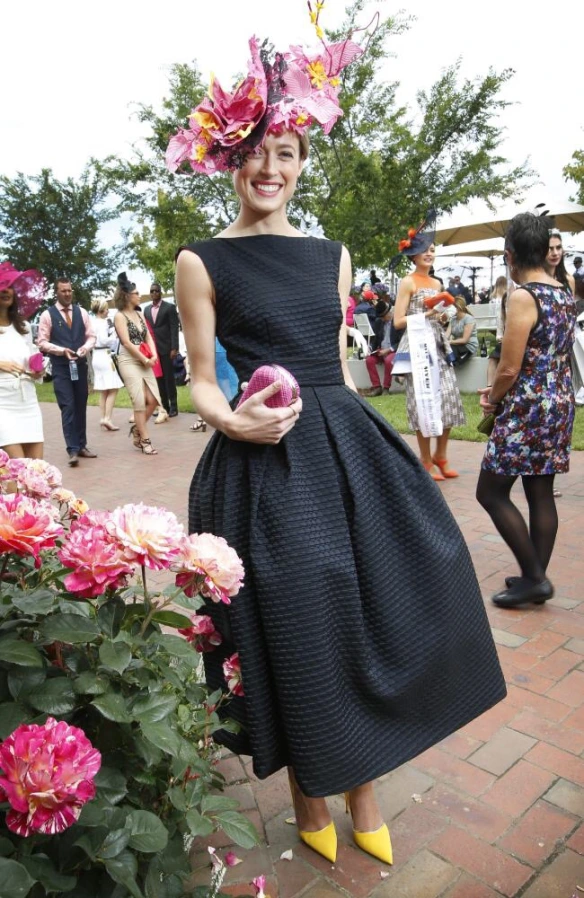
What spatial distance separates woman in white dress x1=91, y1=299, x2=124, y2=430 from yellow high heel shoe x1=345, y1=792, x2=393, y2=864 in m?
8.54

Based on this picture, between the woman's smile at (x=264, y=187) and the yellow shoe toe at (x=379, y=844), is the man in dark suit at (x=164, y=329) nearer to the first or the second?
the woman's smile at (x=264, y=187)

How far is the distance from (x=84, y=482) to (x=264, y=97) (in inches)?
221

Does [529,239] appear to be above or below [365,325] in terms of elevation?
above

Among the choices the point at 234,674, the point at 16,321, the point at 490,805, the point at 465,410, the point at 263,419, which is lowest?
the point at 490,805

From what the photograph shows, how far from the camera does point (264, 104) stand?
5.47ft

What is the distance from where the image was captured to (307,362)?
1.78 m

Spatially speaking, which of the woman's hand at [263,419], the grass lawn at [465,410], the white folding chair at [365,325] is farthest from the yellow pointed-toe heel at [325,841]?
the white folding chair at [365,325]

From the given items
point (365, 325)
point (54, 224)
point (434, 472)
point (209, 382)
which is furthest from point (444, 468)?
point (54, 224)

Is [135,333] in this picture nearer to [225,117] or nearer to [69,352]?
[69,352]

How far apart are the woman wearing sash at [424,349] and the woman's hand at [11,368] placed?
295 centimetres

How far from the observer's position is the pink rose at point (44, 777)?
3.25 ft

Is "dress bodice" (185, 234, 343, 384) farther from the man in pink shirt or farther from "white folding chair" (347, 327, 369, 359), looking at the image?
"white folding chair" (347, 327, 369, 359)

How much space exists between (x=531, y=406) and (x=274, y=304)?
1.83 meters

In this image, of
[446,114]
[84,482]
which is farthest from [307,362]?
[446,114]
